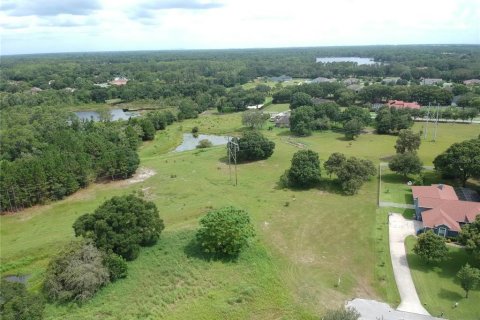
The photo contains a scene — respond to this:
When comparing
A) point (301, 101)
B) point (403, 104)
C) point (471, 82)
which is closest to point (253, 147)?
point (301, 101)

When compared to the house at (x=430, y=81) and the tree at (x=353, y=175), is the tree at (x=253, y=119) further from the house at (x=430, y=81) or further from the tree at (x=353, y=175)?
the house at (x=430, y=81)

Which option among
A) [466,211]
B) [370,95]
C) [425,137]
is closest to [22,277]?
[466,211]

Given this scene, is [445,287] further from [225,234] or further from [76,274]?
[76,274]

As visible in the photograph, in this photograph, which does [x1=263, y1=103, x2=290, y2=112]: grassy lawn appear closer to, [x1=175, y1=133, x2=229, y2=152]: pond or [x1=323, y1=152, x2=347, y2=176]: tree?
[x1=175, y1=133, x2=229, y2=152]: pond

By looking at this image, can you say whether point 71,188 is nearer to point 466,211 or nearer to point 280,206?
point 280,206

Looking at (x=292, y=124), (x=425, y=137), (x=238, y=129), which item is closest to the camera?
(x=425, y=137)

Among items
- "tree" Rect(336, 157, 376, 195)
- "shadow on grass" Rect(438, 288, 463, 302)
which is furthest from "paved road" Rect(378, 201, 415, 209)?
"shadow on grass" Rect(438, 288, 463, 302)
